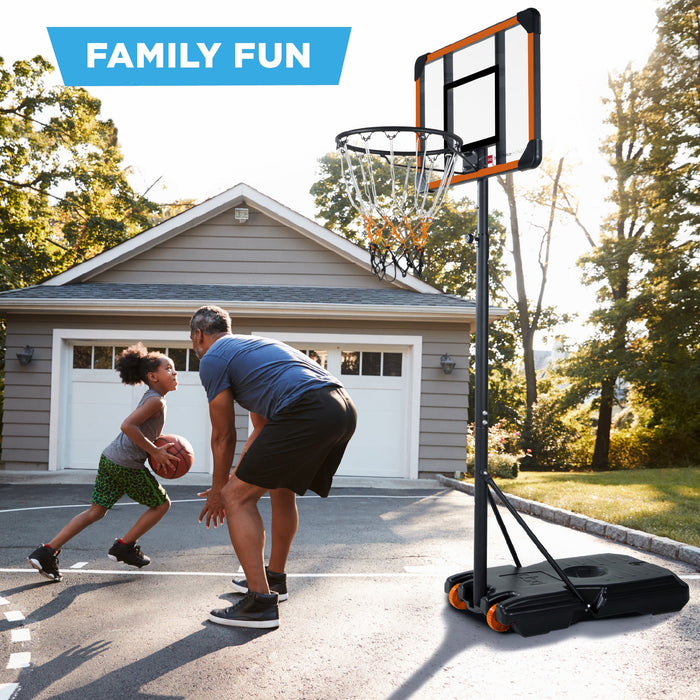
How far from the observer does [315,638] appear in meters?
3.64

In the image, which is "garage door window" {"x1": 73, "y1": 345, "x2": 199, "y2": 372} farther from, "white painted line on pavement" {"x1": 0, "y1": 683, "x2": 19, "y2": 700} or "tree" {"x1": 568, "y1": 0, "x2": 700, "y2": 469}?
"tree" {"x1": 568, "y1": 0, "x2": 700, "y2": 469}

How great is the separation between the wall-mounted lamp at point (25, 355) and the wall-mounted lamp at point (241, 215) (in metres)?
4.39

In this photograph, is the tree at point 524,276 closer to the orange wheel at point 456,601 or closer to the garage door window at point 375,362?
the garage door window at point 375,362

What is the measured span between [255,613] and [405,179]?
3.24 metres

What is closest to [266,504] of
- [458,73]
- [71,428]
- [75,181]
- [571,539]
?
[571,539]

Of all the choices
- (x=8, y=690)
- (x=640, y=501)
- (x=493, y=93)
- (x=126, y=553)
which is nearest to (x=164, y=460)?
(x=126, y=553)

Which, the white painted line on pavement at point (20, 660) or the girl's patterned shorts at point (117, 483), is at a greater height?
the girl's patterned shorts at point (117, 483)

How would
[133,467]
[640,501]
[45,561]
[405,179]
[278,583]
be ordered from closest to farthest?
[278,583], [45,561], [133,467], [405,179], [640,501]

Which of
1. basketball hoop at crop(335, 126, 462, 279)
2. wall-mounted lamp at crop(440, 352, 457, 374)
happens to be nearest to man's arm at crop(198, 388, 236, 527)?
Result: basketball hoop at crop(335, 126, 462, 279)

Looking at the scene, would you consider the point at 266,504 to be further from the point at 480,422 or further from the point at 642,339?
the point at 642,339

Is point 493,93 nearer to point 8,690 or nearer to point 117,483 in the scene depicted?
point 117,483

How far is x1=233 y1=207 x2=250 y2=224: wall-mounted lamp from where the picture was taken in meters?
13.1

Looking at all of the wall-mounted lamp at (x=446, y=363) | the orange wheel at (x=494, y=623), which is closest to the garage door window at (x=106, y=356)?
the wall-mounted lamp at (x=446, y=363)

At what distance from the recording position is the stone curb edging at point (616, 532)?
5.71 m
